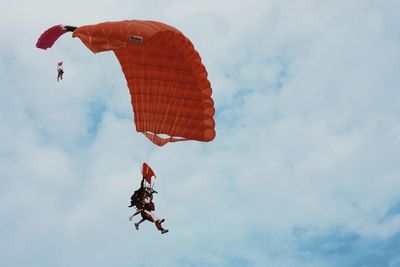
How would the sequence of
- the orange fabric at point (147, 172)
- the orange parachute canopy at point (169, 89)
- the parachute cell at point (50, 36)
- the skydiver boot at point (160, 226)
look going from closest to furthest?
1. the parachute cell at point (50, 36)
2. the skydiver boot at point (160, 226)
3. the orange fabric at point (147, 172)
4. the orange parachute canopy at point (169, 89)

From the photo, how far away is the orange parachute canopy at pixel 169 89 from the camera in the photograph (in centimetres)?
3025

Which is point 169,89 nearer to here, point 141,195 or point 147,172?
point 147,172

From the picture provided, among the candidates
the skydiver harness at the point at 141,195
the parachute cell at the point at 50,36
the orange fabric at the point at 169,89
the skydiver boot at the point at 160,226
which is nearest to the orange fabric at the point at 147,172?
the skydiver harness at the point at 141,195

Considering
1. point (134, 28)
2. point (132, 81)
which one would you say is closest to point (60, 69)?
point (132, 81)

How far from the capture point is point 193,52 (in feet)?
97.3

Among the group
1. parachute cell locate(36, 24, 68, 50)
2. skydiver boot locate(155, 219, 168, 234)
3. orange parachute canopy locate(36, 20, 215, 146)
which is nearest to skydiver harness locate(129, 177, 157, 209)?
skydiver boot locate(155, 219, 168, 234)

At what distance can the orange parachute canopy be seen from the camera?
3025cm

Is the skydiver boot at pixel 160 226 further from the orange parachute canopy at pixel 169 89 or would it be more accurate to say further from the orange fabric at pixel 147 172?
the orange parachute canopy at pixel 169 89

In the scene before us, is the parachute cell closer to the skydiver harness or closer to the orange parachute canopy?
the orange parachute canopy

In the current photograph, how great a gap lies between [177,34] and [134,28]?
1.74 meters

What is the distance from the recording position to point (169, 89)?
31.7 metres

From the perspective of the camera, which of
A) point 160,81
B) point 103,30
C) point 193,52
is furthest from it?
point 160,81

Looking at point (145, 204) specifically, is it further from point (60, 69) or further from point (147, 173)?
point (60, 69)

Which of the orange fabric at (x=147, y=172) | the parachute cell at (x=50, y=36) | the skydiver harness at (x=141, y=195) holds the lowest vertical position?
the skydiver harness at (x=141, y=195)
